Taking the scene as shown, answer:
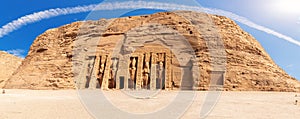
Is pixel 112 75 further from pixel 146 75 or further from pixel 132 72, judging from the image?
pixel 146 75

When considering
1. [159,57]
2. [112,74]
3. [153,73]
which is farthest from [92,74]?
[159,57]

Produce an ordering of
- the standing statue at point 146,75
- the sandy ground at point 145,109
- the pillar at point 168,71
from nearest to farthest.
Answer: the sandy ground at point 145,109 < the pillar at point 168,71 < the standing statue at point 146,75

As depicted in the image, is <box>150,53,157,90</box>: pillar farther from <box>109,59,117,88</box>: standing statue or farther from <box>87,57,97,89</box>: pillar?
<box>87,57,97,89</box>: pillar

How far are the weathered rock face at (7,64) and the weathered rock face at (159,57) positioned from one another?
2393 centimetres

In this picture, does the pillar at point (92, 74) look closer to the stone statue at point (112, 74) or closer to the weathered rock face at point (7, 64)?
the stone statue at point (112, 74)

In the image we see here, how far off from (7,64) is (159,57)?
45.2 meters

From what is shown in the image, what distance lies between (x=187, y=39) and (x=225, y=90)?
298 inches

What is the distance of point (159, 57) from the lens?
28844mm

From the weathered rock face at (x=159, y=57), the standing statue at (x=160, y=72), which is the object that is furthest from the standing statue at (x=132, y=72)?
the standing statue at (x=160, y=72)

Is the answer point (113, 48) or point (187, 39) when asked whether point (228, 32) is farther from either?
point (113, 48)

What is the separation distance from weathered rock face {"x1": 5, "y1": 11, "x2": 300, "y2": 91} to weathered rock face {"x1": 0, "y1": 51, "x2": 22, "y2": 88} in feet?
78.5

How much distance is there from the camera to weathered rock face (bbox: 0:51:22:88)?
55881 millimetres

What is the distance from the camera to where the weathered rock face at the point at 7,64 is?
5588cm

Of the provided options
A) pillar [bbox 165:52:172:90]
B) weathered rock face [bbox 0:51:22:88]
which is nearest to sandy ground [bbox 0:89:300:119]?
pillar [bbox 165:52:172:90]
